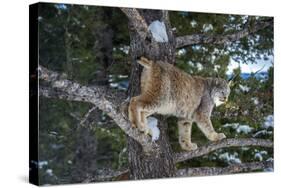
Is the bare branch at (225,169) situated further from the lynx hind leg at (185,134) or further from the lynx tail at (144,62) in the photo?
the lynx tail at (144,62)

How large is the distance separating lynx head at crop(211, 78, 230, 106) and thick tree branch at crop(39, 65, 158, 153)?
3.07 feet

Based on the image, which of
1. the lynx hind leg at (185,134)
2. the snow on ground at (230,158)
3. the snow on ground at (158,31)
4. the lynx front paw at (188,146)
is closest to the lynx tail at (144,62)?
the snow on ground at (158,31)

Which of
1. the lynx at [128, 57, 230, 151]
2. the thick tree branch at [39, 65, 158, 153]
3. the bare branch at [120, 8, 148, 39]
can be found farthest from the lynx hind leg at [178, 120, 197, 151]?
the bare branch at [120, 8, 148, 39]

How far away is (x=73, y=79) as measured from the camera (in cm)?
577

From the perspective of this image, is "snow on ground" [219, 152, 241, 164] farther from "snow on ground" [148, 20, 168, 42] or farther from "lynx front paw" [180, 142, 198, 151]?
"snow on ground" [148, 20, 168, 42]

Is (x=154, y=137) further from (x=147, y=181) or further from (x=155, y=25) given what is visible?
(x=155, y=25)

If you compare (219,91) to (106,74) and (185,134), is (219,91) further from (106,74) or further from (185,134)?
(106,74)

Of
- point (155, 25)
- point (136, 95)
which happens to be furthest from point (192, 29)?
point (136, 95)

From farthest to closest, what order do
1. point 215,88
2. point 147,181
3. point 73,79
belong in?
point 215,88 → point 147,181 → point 73,79

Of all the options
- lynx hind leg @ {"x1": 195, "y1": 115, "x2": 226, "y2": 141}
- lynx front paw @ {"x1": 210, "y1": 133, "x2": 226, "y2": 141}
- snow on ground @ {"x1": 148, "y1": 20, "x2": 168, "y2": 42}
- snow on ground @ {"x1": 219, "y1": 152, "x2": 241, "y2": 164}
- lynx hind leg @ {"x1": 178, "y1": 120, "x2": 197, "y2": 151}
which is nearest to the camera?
snow on ground @ {"x1": 148, "y1": 20, "x2": 168, "y2": 42}

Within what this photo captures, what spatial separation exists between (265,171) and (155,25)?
2.19m

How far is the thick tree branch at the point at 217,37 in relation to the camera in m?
6.47

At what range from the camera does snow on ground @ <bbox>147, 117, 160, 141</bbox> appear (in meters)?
6.15

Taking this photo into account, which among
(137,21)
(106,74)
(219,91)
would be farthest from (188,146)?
(137,21)
